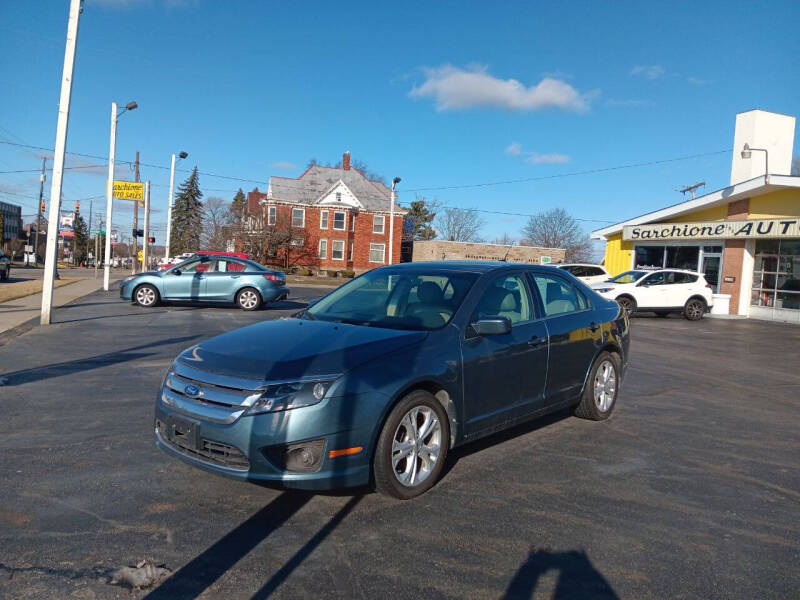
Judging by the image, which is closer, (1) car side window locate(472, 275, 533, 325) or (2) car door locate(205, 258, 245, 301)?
(1) car side window locate(472, 275, 533, 325)

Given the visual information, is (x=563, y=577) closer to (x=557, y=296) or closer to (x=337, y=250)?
(x=557, y=296)

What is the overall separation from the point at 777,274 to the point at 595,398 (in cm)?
1958

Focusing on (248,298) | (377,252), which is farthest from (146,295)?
(377,252)

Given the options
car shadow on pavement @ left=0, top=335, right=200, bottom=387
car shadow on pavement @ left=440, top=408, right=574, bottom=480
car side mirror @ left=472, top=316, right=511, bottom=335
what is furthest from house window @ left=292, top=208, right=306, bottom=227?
car side mirror @ left=472, top=316, right=511, bottom=335

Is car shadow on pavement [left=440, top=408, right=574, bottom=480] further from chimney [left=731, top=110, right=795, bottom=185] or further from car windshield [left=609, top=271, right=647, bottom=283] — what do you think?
chimney [left=731, top=110, right=795, bottom=185]

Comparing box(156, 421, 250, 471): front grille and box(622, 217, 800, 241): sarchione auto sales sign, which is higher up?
box(622, 217, 800, 241): sarchione auto sales sign

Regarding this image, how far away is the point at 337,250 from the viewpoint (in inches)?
2101

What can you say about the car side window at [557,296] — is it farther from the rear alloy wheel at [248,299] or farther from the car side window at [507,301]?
the rear alloy wheel at [248,299]

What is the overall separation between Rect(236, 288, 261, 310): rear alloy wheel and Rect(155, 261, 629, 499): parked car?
12.5 m

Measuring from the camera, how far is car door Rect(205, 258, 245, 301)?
17672 millimetres

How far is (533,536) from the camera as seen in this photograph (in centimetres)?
377

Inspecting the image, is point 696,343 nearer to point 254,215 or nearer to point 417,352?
point 417,352

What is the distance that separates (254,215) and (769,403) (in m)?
46.3

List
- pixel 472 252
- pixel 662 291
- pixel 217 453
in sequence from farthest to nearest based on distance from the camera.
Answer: pixel 472 252
pixel 662 291
pixel 217 453
